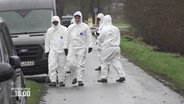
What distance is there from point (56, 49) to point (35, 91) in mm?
1517

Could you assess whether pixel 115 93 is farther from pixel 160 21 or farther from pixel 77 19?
pixel 160 21

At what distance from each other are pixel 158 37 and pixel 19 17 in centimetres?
1013

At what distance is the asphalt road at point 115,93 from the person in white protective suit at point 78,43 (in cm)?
50

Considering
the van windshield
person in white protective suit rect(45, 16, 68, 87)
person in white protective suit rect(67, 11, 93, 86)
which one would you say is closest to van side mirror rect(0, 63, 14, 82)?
person in white protective suit rect(45, 16, 68, 87)

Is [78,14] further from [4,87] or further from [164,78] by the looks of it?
[4,87]

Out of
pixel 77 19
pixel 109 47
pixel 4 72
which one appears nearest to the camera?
pixel 4 72

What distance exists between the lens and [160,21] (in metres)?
23.6

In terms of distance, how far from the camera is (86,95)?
487 inches

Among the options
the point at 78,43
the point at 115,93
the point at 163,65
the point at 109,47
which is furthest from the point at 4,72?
the point at 163,65

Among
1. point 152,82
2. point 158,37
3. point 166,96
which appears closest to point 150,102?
point 166,96

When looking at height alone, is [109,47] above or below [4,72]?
below

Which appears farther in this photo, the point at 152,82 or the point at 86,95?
the point at 152,82

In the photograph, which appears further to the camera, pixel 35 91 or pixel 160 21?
pixel 160 21

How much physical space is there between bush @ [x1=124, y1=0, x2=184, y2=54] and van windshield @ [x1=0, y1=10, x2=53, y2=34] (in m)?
5.40
